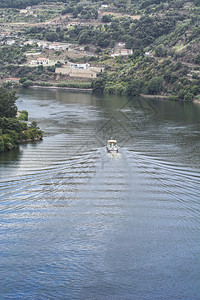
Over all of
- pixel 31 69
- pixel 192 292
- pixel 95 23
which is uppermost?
pixel 95 23

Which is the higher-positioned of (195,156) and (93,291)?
(195,156)

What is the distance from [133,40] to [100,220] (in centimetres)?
7589

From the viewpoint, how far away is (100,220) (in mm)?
20500

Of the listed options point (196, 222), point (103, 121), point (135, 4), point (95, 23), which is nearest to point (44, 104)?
point (103, 121)

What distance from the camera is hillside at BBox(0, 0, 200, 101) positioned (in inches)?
2805

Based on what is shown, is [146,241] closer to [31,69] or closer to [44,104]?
[44,104]

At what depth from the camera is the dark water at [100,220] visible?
16375mm

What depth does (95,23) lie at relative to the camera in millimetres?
111000

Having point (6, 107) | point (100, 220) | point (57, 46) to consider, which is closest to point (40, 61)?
point (57, 46)

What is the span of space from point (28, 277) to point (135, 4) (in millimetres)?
112896

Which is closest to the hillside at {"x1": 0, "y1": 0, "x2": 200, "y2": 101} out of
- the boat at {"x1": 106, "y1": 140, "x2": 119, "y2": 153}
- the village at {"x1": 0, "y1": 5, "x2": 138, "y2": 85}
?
the village at {"x1": 0, "y1": 5, "x2": 138, "y2": 85}

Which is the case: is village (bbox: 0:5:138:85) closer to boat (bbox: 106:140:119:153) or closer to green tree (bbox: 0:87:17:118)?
green tree (bbox: 0:87:17:118)

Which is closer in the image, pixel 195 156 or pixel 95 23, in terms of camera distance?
pixel 195 156

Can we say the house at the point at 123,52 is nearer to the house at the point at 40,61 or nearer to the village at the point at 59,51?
the village at the point at 59,51
